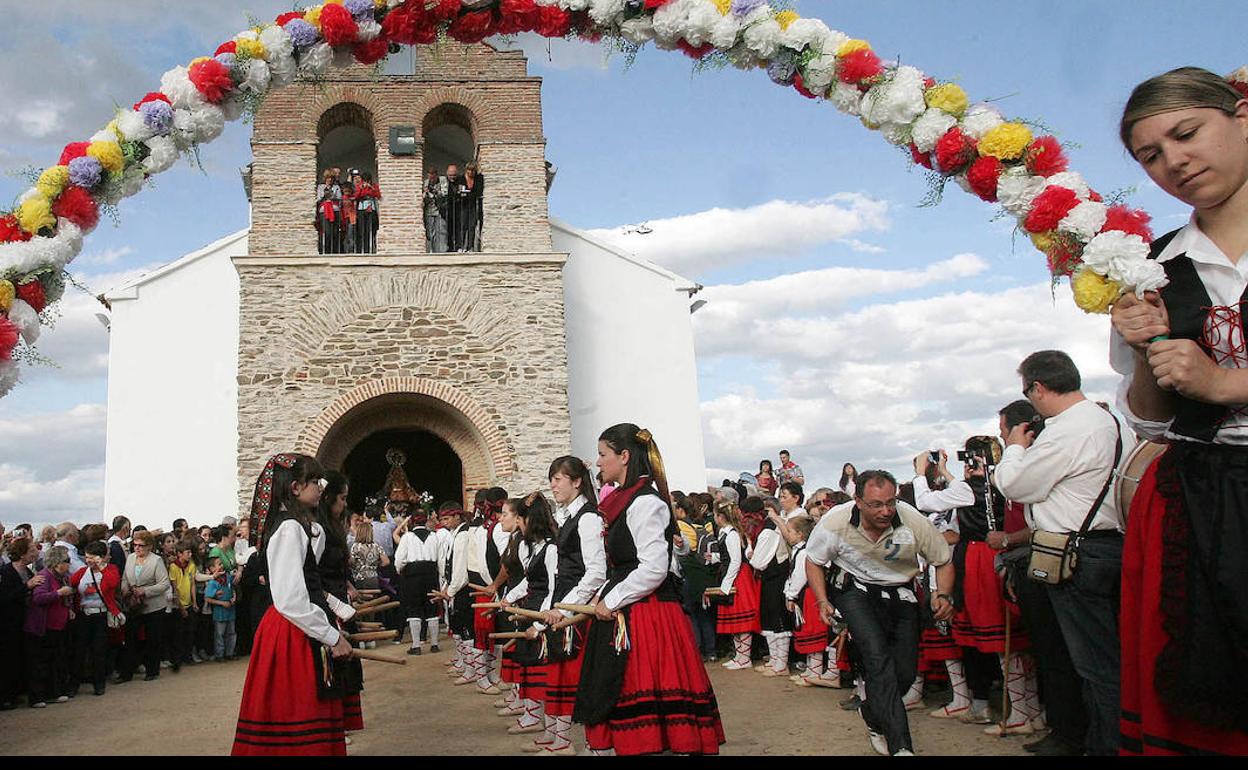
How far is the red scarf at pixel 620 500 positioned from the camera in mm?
5000

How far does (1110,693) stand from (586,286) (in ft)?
46.2

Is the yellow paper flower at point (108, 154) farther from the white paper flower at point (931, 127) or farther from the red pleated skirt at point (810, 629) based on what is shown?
the red pleated skirt at point (810, 629)

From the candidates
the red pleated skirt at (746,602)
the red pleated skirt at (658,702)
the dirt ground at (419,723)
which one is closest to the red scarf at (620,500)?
the red pleated skirt at (658,702)

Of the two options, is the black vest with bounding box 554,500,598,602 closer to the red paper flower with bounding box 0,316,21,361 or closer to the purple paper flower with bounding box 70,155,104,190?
the red paper flower with bounding box 0,316,21,361

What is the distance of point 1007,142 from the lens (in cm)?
384

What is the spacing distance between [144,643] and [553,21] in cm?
1009

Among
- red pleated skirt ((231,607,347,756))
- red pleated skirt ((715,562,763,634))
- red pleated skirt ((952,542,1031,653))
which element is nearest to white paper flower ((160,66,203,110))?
red pleated skirt ((231,607,347,756))

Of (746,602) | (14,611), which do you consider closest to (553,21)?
(746,602)

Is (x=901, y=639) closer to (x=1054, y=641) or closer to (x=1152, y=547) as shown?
(x=1054, y=641)

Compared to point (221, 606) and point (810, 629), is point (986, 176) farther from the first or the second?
point (221, 606)

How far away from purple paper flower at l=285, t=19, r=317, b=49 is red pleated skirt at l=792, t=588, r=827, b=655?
6.53m

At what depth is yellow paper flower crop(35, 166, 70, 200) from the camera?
494cm

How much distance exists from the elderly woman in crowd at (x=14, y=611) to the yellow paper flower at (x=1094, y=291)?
1004 centimetres

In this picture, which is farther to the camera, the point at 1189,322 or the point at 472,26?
the point at 472,26
